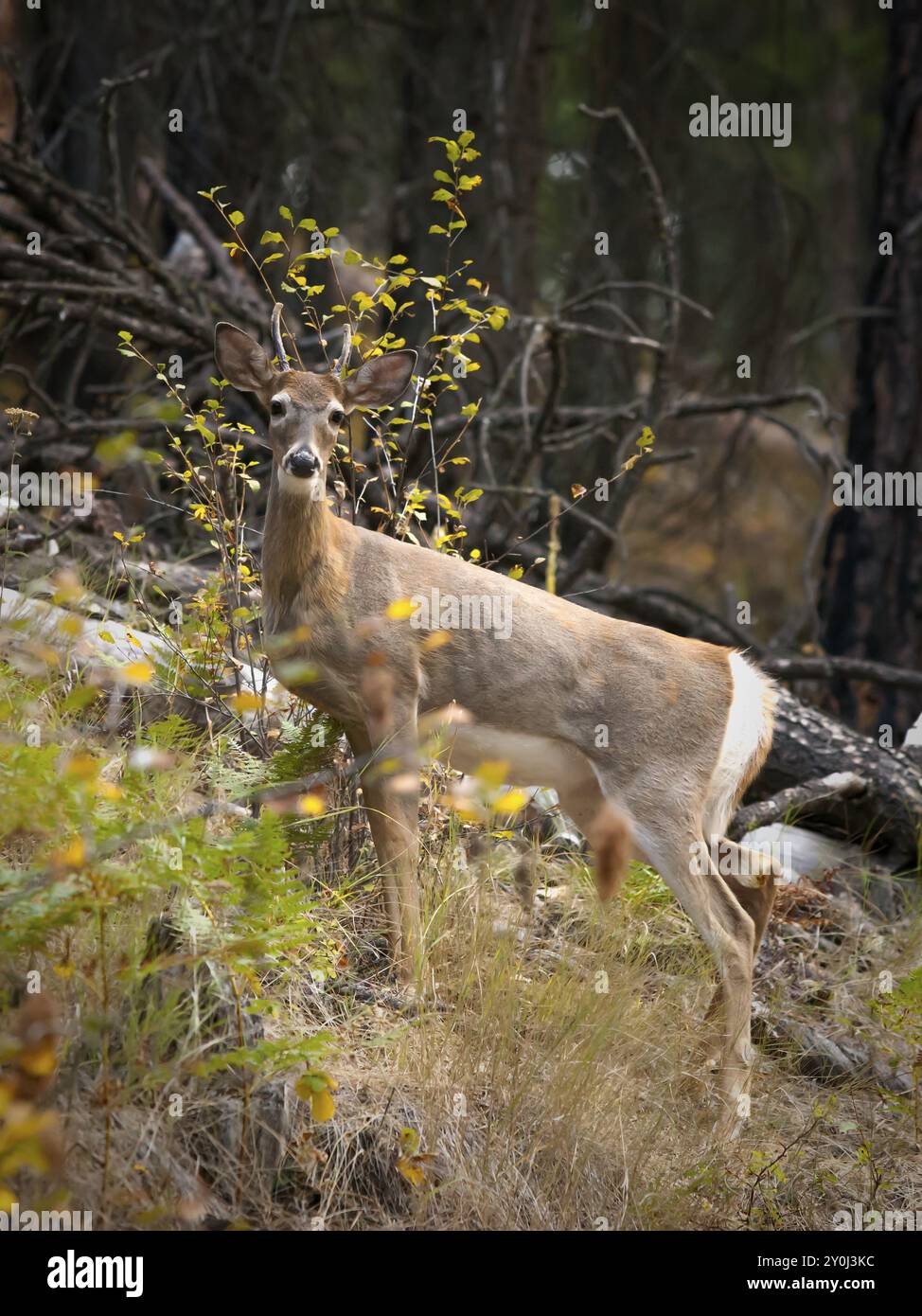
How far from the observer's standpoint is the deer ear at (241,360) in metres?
5.16

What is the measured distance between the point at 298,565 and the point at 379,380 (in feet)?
2.57

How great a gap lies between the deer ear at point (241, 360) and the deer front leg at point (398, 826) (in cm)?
135

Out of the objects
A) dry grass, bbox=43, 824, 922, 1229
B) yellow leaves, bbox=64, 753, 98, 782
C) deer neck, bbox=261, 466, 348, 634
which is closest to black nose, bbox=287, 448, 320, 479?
deer neck, bbox=261, 466, 348, 634

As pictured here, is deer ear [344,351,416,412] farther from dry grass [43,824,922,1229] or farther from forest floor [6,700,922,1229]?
dry grass [43,824,922,1229]

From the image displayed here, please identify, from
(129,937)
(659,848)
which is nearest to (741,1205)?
(659,848)

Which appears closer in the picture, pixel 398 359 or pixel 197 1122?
pixel 197 1122

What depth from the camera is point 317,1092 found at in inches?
144

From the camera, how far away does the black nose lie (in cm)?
476

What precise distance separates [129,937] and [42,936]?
0.44 m

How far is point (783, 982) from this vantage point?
573 centimetres

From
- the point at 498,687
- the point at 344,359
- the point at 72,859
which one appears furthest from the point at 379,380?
the point at 72,859

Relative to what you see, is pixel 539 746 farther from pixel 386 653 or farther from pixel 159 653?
pixel 159 653

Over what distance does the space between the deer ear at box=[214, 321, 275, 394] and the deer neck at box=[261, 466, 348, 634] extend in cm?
47

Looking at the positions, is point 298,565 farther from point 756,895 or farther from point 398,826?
point 756,895
